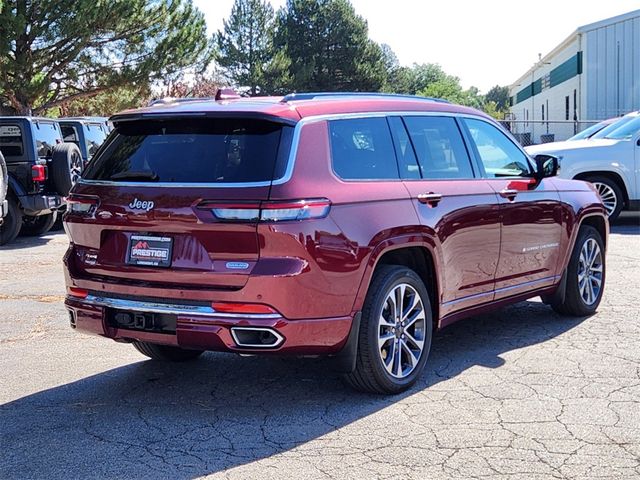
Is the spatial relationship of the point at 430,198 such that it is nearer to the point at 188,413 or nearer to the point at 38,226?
the point at 188,413

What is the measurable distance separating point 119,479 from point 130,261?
4.47 feet

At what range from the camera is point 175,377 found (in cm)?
558

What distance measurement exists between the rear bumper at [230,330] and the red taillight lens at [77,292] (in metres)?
0.28

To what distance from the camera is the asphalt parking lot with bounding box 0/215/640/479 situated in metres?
4.00

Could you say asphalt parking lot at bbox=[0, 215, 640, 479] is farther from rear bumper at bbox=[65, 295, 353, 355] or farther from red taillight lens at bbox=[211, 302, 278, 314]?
red taillight lens at bbox=[211, 302, 278, 314]

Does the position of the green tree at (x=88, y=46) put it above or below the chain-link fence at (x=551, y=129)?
above

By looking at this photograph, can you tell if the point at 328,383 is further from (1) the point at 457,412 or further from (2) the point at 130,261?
(2) the point at 130,261

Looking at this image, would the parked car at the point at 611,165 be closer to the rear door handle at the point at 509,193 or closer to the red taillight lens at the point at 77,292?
the rear door handle at the point at 509,193

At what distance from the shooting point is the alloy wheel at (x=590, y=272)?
717cm

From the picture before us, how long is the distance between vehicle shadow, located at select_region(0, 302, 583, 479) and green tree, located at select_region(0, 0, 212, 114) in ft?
76.5

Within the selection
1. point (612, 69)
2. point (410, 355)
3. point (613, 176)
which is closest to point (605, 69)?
point (612, 69)

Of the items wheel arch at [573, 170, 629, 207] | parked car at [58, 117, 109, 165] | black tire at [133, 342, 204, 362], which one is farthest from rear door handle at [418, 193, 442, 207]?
parked car at [58, 117, 109, 165]

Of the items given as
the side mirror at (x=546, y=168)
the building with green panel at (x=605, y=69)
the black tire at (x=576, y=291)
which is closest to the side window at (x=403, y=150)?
the side mirror at (x=546, y=168)

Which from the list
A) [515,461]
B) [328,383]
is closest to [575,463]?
[515,461]
